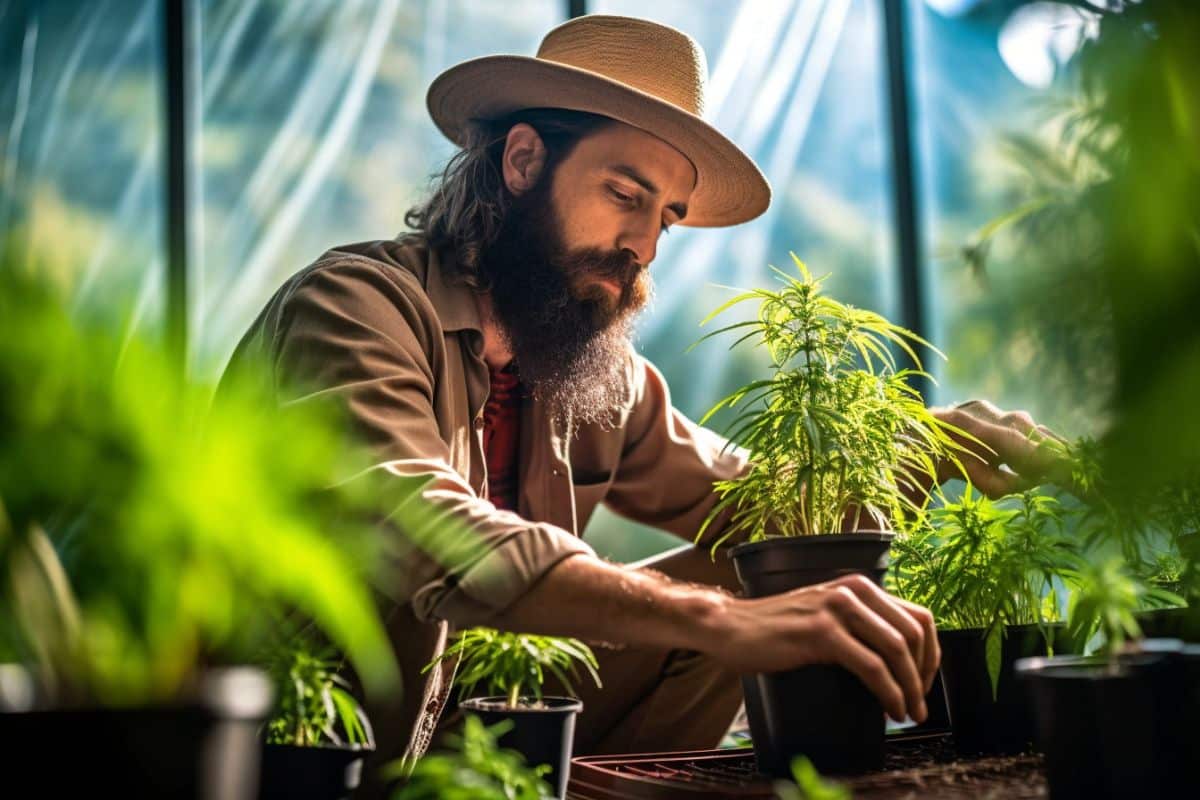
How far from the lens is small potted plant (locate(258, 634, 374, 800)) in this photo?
1.06 metres

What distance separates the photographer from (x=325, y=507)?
4.98 ft

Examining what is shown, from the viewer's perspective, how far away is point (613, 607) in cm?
125

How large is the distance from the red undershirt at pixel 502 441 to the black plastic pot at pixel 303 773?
1.20m

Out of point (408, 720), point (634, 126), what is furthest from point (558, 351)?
point (408, 720)

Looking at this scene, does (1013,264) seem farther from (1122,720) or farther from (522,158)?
(522,158)

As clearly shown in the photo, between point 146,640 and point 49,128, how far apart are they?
386 cm

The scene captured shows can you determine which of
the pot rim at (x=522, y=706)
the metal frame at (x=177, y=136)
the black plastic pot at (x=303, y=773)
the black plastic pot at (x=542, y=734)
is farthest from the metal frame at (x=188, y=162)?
the black plastic pot at (x=303, y=773)

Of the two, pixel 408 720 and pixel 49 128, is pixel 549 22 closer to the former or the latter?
pixel 49 128

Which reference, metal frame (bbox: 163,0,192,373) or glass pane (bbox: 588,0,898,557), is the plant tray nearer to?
glass pane (bbox: 588,0,898,557)

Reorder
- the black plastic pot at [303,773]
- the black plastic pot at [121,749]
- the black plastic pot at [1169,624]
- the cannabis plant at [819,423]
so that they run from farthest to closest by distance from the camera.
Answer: the cannabis plant at [819,423] < the black plastic pot at [1169,624] < the black plastic pot at [303,773] < the black plastic pot at [121,749]

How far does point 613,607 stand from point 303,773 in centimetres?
36

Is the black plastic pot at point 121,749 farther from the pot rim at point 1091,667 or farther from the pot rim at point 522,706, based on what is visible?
the pot rim at point 522,706

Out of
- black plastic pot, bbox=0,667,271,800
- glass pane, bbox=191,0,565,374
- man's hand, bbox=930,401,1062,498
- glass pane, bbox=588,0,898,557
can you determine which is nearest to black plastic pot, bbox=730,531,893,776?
man's hand, bbox=930,401,1062,498

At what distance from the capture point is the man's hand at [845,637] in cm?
114
